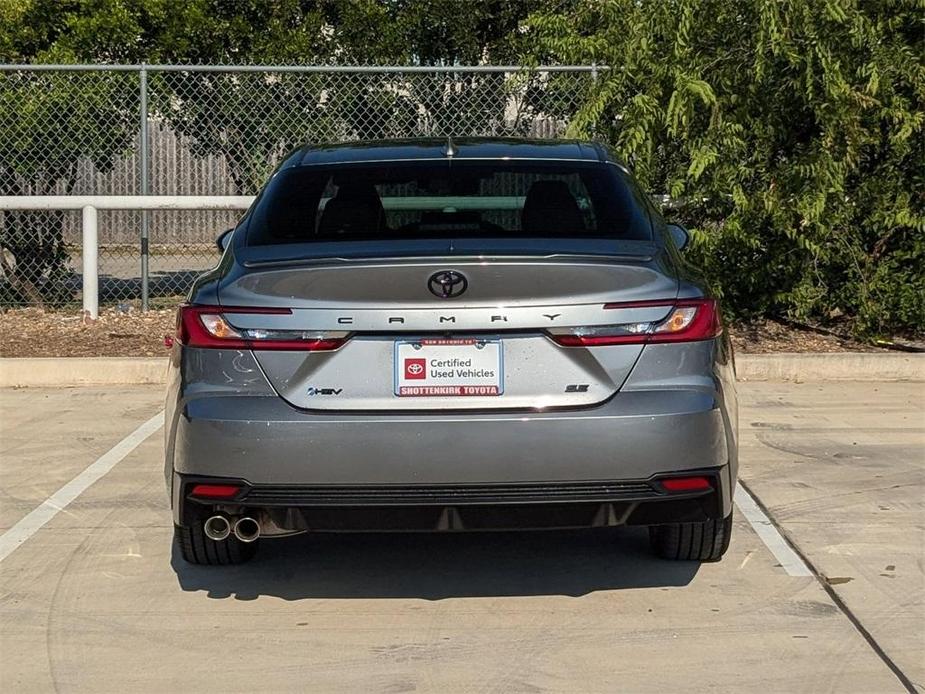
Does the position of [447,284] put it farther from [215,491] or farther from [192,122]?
[192,122]

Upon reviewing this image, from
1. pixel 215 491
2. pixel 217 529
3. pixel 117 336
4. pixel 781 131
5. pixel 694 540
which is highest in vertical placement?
pixel 781 131

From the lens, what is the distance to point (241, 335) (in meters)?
4.75

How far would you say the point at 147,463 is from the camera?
299 inches

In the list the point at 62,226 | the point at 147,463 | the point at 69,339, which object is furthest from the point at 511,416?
the point at 62,226

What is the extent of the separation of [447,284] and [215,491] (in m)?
0.99

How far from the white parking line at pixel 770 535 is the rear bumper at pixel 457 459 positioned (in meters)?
1.06

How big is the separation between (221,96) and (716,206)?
4.00m

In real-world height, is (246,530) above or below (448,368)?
below

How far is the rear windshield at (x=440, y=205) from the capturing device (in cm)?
523

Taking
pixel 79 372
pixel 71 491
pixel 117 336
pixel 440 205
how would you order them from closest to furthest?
pixel 440 205
pixel 71 491
pixel 79 372
pixel 117 336

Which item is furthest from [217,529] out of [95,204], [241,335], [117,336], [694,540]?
[95,204]

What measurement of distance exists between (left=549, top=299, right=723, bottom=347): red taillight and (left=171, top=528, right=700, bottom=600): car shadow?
112 cm

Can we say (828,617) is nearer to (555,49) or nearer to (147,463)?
(147,463)

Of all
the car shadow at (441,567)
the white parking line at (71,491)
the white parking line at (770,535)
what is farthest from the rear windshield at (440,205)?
the white parking line at (71,491)
